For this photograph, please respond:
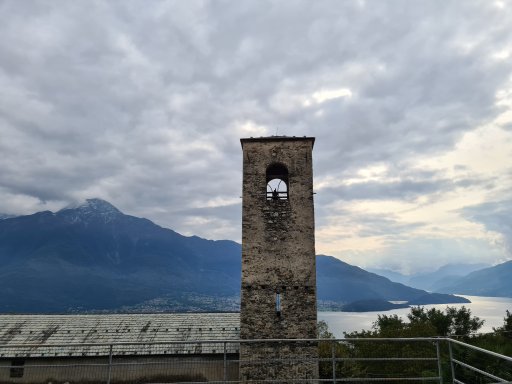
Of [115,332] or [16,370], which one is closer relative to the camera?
[16,370]

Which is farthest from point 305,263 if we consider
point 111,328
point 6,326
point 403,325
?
point 403,325

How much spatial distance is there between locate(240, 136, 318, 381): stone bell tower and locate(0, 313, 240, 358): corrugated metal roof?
9.14 feet

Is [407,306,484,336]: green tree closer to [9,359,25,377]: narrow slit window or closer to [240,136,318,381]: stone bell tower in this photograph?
[240,136,318,381]: stone bell tower

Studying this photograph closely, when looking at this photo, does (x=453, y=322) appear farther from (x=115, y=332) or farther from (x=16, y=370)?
(x=16, y=370)

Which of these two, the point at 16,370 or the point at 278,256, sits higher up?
the point at 278,256

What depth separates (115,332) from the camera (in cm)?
1866

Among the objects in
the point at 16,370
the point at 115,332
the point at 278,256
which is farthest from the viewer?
the point at 115,332

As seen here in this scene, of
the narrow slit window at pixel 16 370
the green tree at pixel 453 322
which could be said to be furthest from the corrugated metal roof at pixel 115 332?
the green tree at pixel 453 322

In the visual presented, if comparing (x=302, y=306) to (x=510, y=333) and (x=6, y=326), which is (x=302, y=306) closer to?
(x=6, y=326)

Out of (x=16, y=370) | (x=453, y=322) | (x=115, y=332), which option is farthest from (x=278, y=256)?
(x=453, y=322)

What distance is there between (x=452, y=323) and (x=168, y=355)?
3807 cm

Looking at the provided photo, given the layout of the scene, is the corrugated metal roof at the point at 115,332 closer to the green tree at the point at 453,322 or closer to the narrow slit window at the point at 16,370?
the narrow slit window at the point at 16,370

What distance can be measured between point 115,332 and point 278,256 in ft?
30.4

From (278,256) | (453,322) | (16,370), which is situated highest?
(278,256)
